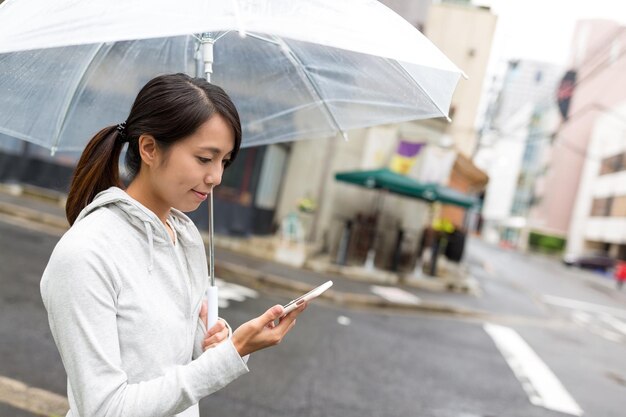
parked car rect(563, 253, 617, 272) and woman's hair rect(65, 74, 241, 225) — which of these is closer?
woman's hair rect(65, 74, 241, 225)

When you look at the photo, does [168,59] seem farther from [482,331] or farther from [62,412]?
[482,331]

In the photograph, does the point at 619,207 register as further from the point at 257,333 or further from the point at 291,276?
the point at 257,333

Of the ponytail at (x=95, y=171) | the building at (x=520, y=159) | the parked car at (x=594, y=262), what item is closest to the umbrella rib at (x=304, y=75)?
the ponytail at (x=95, y=171)

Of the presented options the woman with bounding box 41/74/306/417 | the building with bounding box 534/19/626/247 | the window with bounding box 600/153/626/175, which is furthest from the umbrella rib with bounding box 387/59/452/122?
the building with bounding box 534/19/626/247

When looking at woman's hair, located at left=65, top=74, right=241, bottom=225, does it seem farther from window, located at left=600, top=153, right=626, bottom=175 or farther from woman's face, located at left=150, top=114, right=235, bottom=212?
window, located at left=600, top=153, right=626, bottom=175

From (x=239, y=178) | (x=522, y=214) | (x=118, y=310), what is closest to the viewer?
(x=118, y=310)

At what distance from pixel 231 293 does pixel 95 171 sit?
268 inches

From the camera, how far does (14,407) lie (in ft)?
10.9

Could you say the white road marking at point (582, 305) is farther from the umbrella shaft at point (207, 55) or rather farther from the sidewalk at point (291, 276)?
the umbrella shaft at point (207, 55)

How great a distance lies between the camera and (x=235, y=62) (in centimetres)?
249

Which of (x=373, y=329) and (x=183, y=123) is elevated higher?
(x=183, y=123)

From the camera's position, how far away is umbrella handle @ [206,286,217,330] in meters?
1.77

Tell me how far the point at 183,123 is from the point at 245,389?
3.51 meters

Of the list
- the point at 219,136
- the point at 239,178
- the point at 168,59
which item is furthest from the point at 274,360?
the point at 239,178
